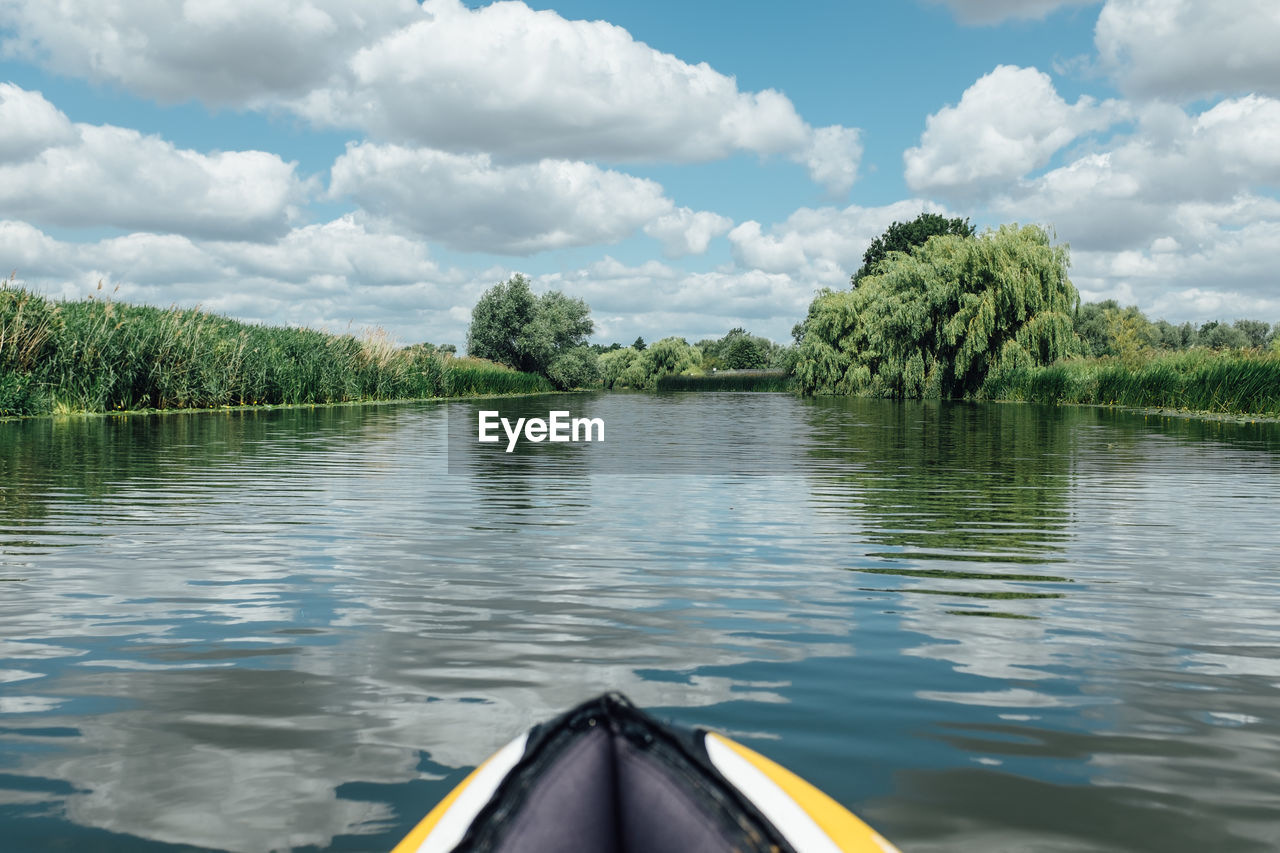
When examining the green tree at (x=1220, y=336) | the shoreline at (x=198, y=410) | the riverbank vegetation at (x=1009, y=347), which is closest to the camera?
the shoreline at (x=198, y=410)

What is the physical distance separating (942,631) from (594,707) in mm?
3648

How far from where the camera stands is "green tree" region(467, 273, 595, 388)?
78500 millimetres

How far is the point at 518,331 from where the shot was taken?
79375mm

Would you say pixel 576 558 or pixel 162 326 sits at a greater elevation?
pixel 162 326

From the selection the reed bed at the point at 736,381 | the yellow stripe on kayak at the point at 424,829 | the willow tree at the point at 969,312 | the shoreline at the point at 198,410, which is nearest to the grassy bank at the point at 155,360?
the shoreline at the point at 198,410

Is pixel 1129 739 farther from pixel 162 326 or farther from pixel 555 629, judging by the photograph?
pixel 162 326

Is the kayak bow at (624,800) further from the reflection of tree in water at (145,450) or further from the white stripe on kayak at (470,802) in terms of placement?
the reflection of tree in water at (145,450)

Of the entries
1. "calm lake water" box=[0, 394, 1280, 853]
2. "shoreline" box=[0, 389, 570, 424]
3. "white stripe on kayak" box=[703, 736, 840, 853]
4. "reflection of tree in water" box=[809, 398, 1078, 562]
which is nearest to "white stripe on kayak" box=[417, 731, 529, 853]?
"white stripe on kayak" box=[703, 736, 840, 853]

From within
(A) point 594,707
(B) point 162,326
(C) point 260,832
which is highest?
(B) point 162,326

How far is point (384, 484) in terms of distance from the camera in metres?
11.6

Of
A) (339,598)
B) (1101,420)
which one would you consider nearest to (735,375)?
(1101,420)

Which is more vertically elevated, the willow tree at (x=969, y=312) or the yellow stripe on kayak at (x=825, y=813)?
the willow tree at (x=969, y=312)

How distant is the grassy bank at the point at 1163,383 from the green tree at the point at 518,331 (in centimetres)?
4525

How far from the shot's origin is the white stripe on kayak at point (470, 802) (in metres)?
1.71
